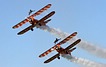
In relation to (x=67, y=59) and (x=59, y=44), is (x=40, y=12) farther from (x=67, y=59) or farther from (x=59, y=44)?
(x=67, y=59)

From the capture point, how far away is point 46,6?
110m

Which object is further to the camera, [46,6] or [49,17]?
[46,6]

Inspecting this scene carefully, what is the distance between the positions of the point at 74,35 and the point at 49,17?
1130cm

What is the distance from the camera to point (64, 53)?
10238 cm

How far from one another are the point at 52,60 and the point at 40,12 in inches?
749

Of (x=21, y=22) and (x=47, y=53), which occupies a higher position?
(x=21, y=22)

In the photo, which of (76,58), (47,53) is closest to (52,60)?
(47,53)

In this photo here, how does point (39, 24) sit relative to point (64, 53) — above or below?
above

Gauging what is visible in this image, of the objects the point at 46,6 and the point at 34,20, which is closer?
the point at 34,20

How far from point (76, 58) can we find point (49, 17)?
57.2 feet

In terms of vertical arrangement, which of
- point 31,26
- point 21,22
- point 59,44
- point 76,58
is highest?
point 21,22

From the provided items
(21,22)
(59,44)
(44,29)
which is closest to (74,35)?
Result: (59,44)

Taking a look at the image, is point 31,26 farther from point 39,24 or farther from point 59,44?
point 59,44

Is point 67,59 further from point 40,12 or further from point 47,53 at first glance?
point 40,12
